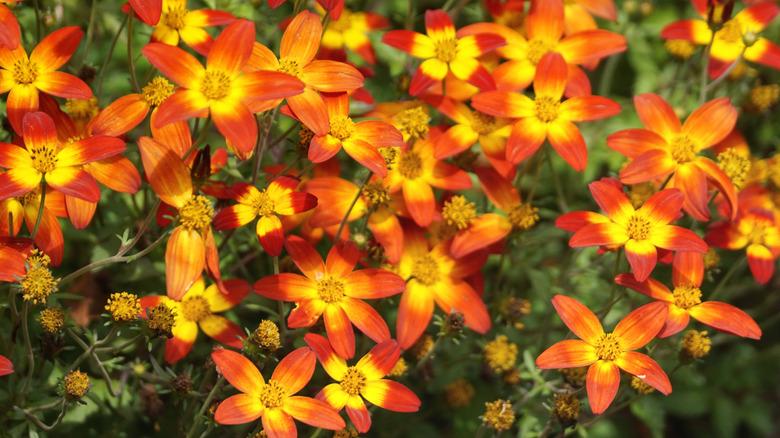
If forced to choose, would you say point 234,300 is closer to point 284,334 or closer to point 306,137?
point 284,334

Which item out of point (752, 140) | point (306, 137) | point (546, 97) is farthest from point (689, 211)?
point (752, 140)

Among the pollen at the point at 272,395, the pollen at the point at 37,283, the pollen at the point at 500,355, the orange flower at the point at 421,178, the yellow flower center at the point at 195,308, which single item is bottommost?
the pollen at the point at 500,355

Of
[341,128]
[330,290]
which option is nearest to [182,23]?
[341,128]

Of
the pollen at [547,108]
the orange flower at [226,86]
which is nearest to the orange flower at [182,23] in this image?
the orange flower at [226,86]

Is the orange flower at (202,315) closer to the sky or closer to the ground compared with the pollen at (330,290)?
closer to the ground

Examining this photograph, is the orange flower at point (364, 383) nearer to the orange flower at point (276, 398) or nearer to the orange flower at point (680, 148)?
the orange flower at point (276, 398)

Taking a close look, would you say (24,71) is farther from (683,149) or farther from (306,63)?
(683,149)

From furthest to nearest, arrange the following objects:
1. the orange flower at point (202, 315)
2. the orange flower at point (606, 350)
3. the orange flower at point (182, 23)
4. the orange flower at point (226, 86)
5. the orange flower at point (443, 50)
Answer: the orange flower at point (443, 50), the orange flower at point (182, 23), the orange flower at point (202, 315), the orange flower at point (606, 350), the orange flower at point (226, 86)
